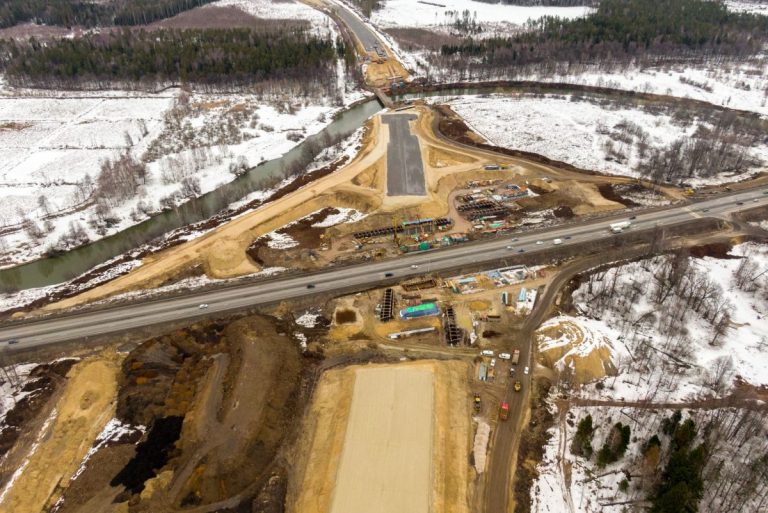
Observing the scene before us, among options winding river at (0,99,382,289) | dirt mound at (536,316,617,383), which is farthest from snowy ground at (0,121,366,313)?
dirt mound at (536,316,617,383)

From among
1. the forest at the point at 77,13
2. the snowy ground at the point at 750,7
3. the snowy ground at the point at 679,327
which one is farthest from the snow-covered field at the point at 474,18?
the snowy ground at the point at 679,327

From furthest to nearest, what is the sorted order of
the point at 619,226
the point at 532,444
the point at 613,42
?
the point at 613,42 < the point at 619,226 < the point at 532,444

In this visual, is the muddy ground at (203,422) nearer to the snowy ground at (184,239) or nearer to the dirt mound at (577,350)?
the snowy ground at (184,239)

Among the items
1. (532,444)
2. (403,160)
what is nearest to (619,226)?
(532,444)

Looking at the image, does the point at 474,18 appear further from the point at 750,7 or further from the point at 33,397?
the point at 33,397

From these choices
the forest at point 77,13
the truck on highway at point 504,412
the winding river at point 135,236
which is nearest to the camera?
the truck on highway at point 504,412

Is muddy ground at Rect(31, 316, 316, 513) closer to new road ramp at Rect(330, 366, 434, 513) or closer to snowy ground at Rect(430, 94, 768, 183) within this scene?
new road ramp at Rect(330, 366, 434, 513)

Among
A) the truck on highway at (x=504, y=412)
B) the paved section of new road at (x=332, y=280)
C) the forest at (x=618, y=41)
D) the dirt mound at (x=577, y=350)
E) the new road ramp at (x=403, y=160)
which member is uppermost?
the forest at (x=618, y=41)

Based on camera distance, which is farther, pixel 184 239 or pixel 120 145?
pixel 120 145

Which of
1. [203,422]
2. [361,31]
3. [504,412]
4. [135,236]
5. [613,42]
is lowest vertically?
[203,422]
